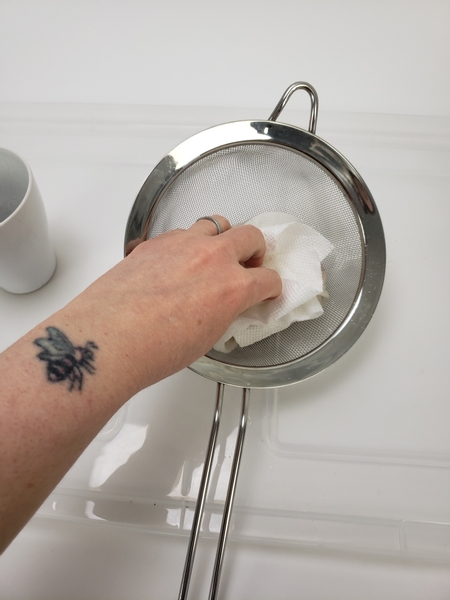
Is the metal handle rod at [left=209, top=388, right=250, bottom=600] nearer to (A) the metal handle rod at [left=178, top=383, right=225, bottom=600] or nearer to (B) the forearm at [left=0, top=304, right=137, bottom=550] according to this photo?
(A) the metal handle rod at [left=178, top=383, right=225, bottom=600]

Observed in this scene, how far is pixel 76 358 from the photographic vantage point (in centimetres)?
29

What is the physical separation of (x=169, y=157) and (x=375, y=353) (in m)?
0.33

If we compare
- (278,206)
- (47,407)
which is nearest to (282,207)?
(278,206)

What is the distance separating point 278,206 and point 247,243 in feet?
0.54

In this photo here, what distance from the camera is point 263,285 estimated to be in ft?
1.38

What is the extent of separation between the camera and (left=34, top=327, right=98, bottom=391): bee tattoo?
→ 0.94 feet

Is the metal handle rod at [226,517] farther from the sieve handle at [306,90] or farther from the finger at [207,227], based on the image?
the sieve handle at [306,90]

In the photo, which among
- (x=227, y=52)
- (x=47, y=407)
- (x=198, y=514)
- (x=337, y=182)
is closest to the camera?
(x=47, y=407)

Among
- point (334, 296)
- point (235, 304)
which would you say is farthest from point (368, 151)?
point (235, 304)

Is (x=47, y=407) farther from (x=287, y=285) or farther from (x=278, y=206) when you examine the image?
(x=278, y=206)

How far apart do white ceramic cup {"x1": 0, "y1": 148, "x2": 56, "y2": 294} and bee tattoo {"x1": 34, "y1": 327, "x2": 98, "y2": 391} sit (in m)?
0.18

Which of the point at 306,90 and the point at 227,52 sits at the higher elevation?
the point at 227,52

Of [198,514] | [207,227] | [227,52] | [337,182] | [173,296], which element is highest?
[227,52]

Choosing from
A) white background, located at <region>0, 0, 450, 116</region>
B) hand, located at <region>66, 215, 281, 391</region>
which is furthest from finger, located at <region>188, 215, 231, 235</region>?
white background, located at <region>0, 0, 450, 116</region>
